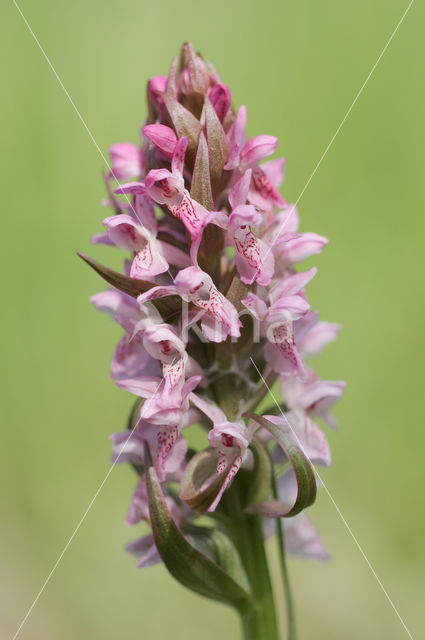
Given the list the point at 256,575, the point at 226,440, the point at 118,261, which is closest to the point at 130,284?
the point at 226,440

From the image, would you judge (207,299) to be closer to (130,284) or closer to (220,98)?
(130,284)

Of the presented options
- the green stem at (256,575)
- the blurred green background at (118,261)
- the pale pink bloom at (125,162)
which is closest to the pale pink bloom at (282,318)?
the green stem at (256,575)

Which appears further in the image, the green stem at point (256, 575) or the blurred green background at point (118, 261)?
the blurred green background at point (118, 261)

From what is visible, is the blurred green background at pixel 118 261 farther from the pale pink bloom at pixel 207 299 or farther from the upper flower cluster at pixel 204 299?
the pale pink bloom at pixel 207 299

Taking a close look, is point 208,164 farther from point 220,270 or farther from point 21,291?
point 21,291

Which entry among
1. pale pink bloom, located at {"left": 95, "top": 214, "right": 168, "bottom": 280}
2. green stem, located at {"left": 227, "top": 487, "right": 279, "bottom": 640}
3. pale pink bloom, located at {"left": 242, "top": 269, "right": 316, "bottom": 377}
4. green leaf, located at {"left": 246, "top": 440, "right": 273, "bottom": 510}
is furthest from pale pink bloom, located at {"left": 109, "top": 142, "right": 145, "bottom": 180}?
green stem, located at {"left": 227, "top": 487, "right": 279, "bottom": 640}
